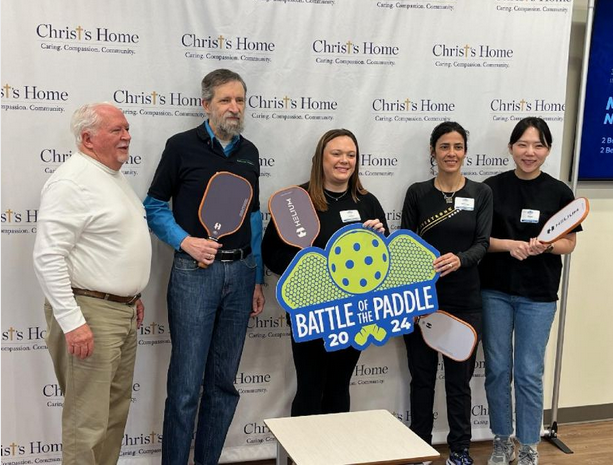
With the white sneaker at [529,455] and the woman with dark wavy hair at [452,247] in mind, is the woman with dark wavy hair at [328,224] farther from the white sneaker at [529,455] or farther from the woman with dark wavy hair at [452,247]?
the white sneaker at [529,455]

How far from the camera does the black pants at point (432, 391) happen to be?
9.61ft

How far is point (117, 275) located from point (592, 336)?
9.55 ft

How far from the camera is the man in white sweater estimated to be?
6.94 feet

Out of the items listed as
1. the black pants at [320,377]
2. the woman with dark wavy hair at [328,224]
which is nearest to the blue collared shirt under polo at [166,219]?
the woman with dark wavy hair at [328,224]

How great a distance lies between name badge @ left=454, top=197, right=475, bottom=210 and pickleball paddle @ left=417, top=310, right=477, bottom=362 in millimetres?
520

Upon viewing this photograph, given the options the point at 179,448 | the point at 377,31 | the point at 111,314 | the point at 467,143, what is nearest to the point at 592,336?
the point at 467,143

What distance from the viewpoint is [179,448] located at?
2625 millimetres

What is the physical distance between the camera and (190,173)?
8.23 ft

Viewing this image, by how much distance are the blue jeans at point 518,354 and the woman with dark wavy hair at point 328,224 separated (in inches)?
29.7

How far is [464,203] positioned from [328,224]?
0.72 meters

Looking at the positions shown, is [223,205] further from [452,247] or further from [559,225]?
[559,225]

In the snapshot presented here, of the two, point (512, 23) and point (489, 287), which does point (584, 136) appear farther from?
point (489, 287)

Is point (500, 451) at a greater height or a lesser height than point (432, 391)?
lesser

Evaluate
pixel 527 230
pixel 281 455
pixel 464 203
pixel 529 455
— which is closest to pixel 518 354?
pixel 529 455
